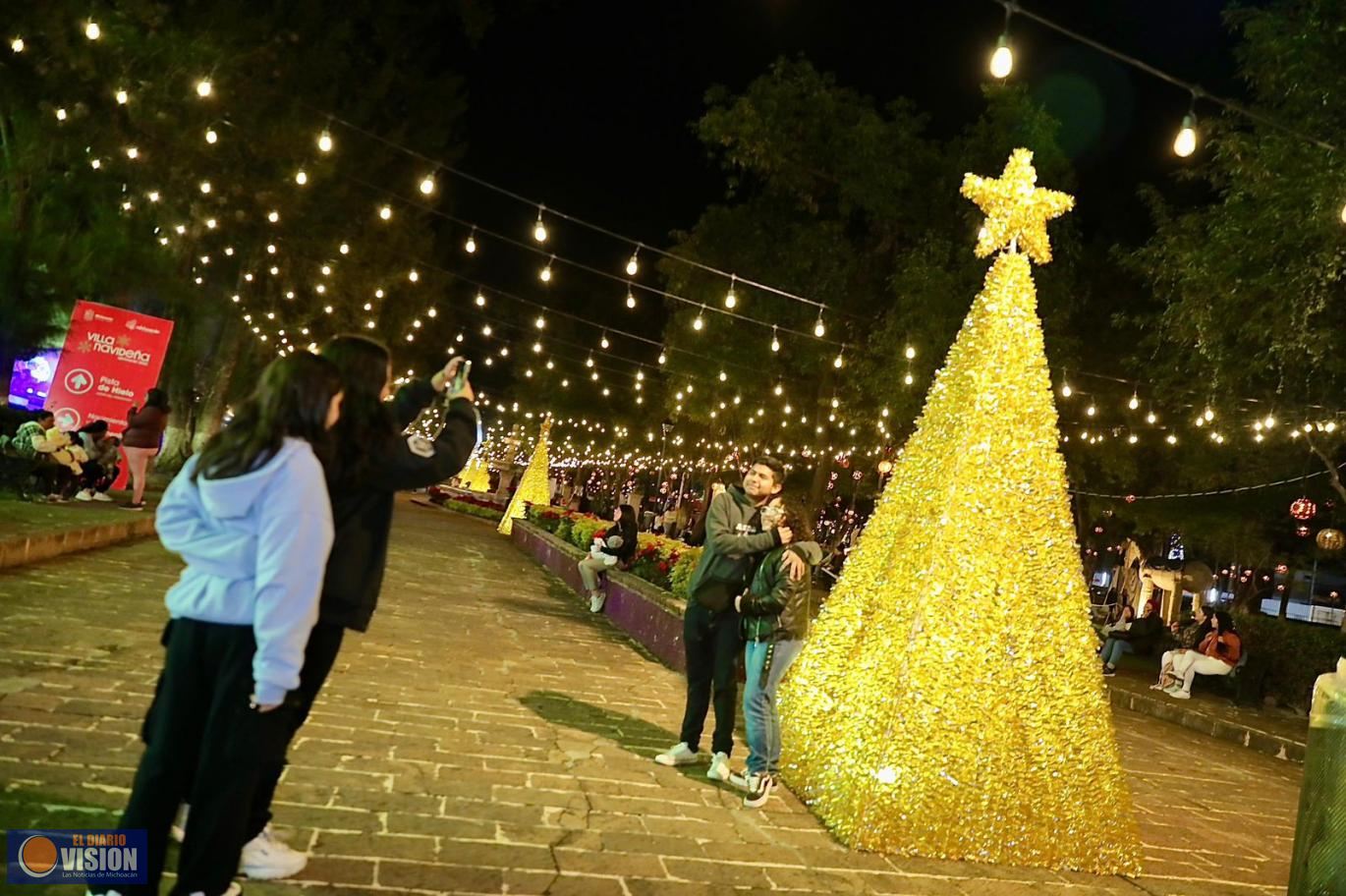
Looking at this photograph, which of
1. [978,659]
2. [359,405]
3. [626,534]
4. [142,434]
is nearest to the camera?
[359,405]

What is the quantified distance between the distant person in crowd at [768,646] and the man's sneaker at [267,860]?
8.36 ft

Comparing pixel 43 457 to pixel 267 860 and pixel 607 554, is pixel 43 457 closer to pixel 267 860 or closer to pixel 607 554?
pixel 607 554

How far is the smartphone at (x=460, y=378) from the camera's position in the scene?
3.68 metres

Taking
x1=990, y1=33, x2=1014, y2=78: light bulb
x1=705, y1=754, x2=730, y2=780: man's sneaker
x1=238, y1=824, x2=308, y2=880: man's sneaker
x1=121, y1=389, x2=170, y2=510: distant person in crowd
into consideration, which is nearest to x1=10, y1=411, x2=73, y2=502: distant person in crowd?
x1=121, y1=389, x2=170, y2=510: distant person in crowd

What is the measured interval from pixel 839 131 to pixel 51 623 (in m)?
19.3

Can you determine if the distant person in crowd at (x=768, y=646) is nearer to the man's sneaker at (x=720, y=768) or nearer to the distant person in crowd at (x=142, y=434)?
the man's sneaker at (x=720, y=768)

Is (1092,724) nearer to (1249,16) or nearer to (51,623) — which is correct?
A: (51,623)

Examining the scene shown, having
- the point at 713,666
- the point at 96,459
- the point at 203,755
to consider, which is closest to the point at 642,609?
the point at 713,666

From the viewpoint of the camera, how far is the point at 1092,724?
534 centimetres

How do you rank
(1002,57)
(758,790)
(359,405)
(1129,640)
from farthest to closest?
1. (1129,640)
2. (1002,57)
3. (758,790)
4. (359,405)

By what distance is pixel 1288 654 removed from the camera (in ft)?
48.2

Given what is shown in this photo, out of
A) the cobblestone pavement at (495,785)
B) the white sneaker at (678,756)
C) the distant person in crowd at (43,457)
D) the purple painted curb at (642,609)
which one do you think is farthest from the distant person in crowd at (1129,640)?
the distant person in crowd at (43,457)

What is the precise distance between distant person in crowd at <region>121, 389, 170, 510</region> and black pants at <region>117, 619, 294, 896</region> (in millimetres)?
12160

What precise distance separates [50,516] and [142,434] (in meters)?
2.86
